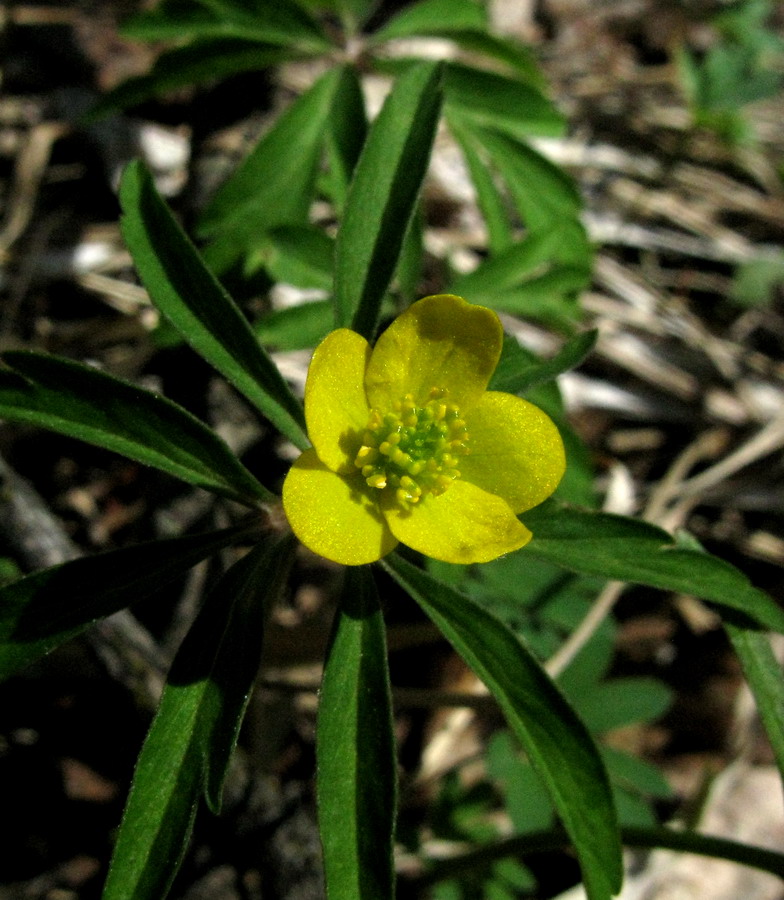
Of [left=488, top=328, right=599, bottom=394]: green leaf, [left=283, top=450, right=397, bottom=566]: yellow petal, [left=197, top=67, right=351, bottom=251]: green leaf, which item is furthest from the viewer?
[left=197, top=67, right=351, bottom=251]: green leaf

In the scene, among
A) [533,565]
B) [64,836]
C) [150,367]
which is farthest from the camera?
[150,367]

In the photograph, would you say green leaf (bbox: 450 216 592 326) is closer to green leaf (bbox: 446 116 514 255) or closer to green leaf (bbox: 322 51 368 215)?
green leaf (bbox: 446 116 514 255)

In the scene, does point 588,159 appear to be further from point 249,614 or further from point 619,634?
point 249,614

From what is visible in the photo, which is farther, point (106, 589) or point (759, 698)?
point (759, 698)

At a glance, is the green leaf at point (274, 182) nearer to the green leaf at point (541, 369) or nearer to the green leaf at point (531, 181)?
the green leaf at point (531, 181)

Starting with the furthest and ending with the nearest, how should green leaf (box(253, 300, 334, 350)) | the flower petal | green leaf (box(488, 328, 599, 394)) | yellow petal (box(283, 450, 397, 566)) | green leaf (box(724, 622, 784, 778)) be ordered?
green leaf (box(253, 300, 334, 350)) → green leaf (box(724, 622, 784, 778)) → green leaf (box(488, 328, 599, 394)) → the flower petal → yellow petal (box(283, 450, 397, 566))

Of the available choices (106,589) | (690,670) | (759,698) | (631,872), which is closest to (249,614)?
(106,589)

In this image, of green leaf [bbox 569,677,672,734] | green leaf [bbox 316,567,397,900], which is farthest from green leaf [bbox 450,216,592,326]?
green leaf [bbox 569,677,672,734]
